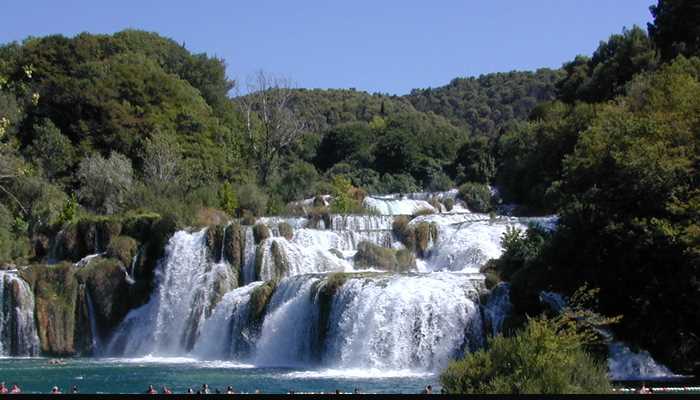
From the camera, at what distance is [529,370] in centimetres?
1758

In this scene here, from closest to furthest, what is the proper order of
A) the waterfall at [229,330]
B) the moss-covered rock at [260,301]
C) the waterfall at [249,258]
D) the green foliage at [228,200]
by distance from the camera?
the moss-covered rock at [260,301] < the waterfall at [229,330] < the waterfall at [249,258] < the green foliage at [228,200]

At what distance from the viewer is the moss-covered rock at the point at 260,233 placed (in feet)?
136

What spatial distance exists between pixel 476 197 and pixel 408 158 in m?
24.0

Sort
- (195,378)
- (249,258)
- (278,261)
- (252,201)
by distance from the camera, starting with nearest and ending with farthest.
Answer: (195,378)
(278,261)
(249,258)
(252,201)

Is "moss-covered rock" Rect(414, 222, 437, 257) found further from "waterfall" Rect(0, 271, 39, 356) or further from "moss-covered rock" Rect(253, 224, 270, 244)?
Result: "waterfall" Rect(0, 271, 39, 356)

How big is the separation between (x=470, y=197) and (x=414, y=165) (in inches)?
914

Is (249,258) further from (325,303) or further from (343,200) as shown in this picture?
(343,200)

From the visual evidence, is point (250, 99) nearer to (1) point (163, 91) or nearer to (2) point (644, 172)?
(1) point (163, 91)

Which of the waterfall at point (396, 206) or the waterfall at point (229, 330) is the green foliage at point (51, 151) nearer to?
the waterfall at point (396, 206)

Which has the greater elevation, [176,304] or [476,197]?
[476,197]

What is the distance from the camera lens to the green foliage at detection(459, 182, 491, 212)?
5728 cm

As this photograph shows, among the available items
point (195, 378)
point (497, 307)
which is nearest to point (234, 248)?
point (195, 378)

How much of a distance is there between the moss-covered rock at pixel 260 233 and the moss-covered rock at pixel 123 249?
563cm

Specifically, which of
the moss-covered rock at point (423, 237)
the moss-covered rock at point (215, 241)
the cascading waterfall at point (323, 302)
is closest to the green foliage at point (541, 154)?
the moss-covered rock at point (423, 237)
